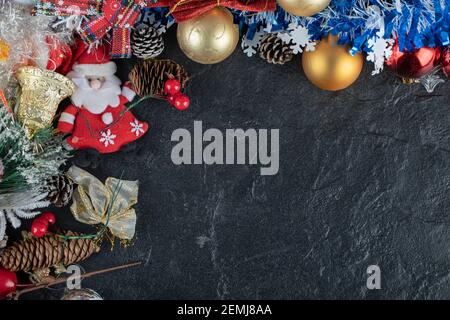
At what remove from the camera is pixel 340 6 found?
3.99ft

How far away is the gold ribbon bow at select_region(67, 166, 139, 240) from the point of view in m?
1.41

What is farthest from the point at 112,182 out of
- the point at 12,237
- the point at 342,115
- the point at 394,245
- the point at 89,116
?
the point at 394,245

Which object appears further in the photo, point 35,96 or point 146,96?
point 146,96

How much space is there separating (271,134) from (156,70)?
30cm

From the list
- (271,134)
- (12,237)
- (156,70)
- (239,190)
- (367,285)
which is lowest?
(367,285)

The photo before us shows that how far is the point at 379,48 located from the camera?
1271 millimetres

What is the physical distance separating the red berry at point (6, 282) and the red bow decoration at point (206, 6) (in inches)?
26.8

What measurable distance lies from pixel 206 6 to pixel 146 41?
0.18 m

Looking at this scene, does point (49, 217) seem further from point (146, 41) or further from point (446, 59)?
point (446, 59)

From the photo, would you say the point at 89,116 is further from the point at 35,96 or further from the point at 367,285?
the point at 367,285

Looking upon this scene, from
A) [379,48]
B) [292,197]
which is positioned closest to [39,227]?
[292,197]

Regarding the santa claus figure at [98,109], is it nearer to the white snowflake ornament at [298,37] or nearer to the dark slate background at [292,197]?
the dark slate background at [292,197]

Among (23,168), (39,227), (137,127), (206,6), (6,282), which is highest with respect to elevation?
(206,6)

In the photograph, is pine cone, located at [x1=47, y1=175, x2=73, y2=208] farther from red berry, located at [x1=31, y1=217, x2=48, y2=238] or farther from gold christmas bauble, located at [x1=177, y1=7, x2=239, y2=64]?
gold christmas bauble, located at [x1=177, y1=7, x2=239, y2=64]
